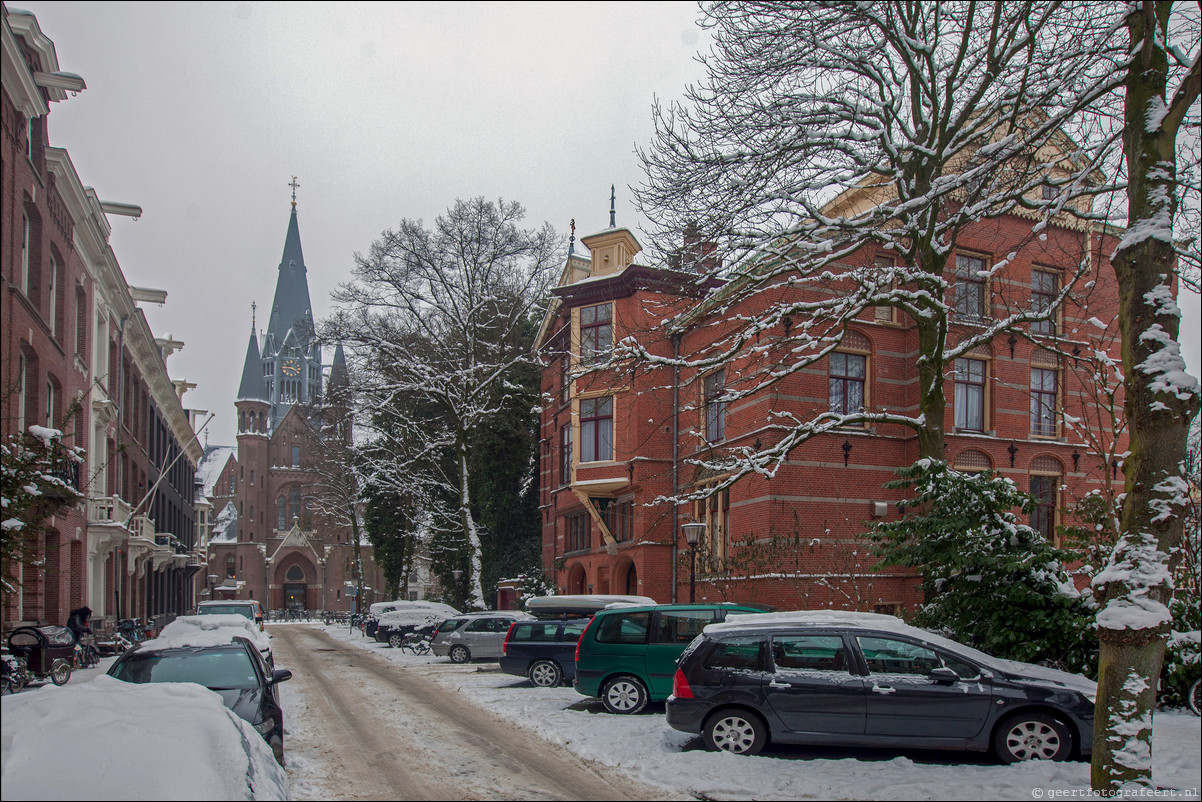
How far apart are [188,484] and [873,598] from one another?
1959 inches

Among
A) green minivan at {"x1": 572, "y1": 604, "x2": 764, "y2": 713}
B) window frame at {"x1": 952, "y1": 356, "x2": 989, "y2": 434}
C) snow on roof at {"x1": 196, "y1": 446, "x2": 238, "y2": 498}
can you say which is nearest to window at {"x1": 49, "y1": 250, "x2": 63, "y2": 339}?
green minivan at {"x1": 572, "y1": 604, "x2": 764, "y2": 713}

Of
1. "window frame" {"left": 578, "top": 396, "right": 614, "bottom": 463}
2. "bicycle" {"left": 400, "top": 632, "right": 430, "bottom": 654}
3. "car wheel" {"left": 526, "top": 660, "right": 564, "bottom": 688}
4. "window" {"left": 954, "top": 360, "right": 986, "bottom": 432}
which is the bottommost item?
"bicycle" {"left": 400, "top": 632, "right": 430, "bottom": 654}

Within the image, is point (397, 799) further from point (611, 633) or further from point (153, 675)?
point (611, 633)

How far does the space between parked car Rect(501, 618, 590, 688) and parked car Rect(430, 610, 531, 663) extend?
261 inches

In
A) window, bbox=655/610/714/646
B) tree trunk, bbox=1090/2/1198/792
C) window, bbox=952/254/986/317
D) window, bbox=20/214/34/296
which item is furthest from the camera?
window, bbox=952/254/986/317

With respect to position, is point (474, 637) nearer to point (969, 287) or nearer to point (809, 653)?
point (969, 287)

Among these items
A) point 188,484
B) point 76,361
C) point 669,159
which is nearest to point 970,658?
point 669,159

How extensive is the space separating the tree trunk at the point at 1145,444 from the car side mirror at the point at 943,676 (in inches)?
68.9

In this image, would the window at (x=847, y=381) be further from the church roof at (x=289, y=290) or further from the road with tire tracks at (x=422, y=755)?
the church roof at (x=289, y=290)

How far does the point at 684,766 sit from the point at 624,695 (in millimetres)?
4214

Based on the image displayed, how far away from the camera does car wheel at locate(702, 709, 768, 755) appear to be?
9938mm

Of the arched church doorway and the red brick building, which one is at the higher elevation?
the red brick building

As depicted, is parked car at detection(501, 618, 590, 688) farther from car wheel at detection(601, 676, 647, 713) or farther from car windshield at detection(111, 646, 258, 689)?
car windshield at detection(111, 646, 258, 689)

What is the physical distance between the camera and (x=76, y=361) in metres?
26.2
